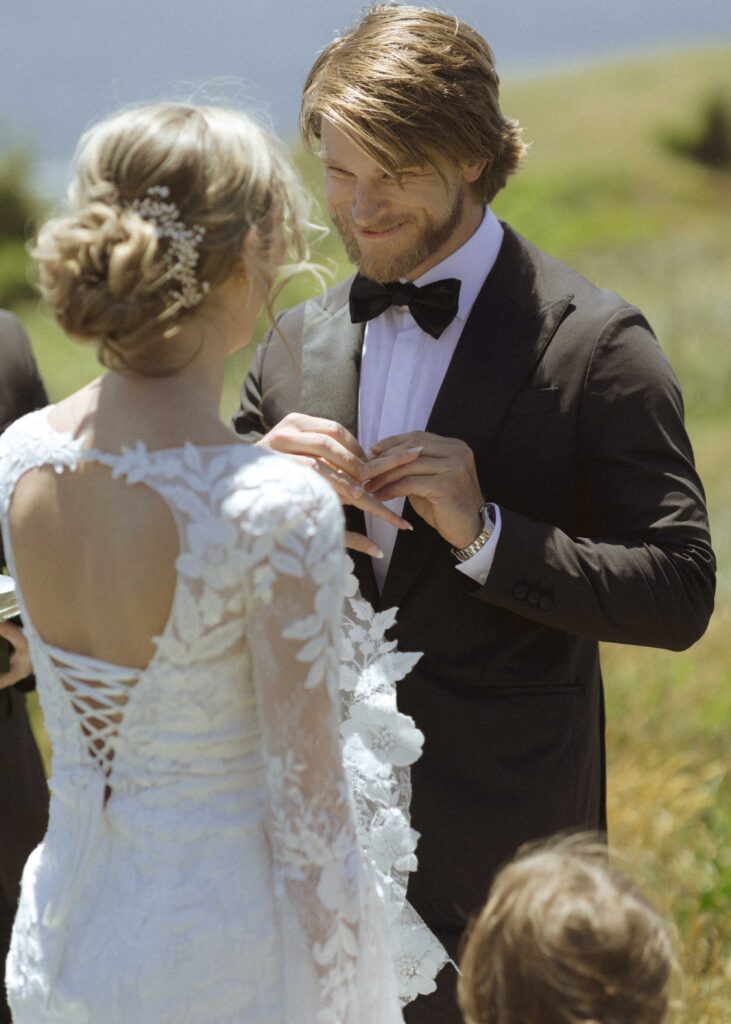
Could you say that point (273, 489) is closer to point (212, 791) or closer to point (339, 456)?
point (212, 791)

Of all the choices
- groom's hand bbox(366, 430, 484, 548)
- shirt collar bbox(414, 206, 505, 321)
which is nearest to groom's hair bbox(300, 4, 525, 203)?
shirt collar bbox(414, 206, 505, 321)

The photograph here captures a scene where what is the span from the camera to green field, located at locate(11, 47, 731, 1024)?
346 cm

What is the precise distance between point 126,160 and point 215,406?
32 cm

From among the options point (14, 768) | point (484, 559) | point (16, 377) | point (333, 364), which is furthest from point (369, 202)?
point (14, 768)

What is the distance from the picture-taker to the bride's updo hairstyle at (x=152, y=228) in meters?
1.46

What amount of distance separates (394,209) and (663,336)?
22.0 feet

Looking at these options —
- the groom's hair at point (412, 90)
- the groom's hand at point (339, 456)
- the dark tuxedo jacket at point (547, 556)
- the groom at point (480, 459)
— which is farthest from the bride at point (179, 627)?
the groom's hair at point (412, 90)

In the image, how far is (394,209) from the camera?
7.84 feet

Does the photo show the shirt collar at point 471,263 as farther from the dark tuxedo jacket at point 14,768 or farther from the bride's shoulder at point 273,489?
the bride's shoulder at point 273,489

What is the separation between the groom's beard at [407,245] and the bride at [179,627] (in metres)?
0.85

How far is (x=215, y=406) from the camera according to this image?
5.09ft

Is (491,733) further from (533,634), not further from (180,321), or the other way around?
(180,321)

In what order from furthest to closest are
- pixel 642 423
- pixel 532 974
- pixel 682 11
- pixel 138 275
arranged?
pixel 682 11 < pixel 642 423 < pixel 138 275 < pixel 532 974

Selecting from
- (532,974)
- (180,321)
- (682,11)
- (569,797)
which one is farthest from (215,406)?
(682,11)
